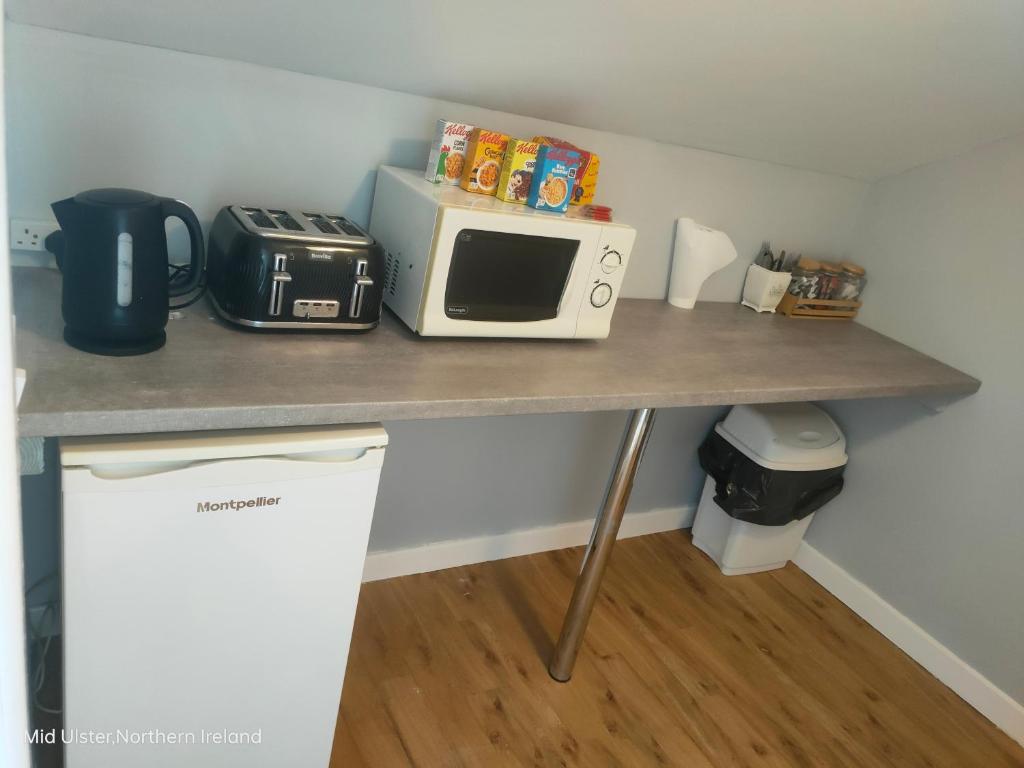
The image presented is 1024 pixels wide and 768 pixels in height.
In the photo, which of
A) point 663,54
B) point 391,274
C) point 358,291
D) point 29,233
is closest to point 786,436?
point 663,54

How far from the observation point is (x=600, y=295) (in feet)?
5.51

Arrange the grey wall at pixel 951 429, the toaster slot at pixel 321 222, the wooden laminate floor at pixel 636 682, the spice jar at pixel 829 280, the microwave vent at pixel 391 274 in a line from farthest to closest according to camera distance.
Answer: the spice jar at pixel 829 280
the grey wall at pixel 951 429
the wooden laminate floor at pixel 636 682
the microwave vent at pixel 391 274
the toaster slot at pixel 321 222

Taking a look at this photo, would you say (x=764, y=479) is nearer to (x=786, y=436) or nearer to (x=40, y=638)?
(x=786, y=436)

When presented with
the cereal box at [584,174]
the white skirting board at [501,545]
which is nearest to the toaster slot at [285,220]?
the cereal box at [584,174]

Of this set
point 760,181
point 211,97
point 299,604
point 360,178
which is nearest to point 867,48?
point 760,181

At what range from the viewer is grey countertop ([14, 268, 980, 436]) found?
3.56 ft

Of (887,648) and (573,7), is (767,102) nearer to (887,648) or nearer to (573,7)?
(573,7)

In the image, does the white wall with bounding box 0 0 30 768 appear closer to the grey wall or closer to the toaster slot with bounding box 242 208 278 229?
the toaster slot with bounding box 242 208 278 229

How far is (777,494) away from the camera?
2.34 m

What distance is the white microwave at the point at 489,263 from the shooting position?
4.85 feet

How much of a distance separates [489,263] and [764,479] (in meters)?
1.25

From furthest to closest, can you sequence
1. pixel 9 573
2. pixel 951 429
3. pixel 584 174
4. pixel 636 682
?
pixel 951 429 < pixel 636 682 < pixel 584 174 < pixel 9 573

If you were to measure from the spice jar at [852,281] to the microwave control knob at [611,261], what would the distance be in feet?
3.81

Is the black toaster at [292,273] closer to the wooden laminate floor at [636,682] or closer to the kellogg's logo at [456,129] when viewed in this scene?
the kellogg's logo at [456,129]
